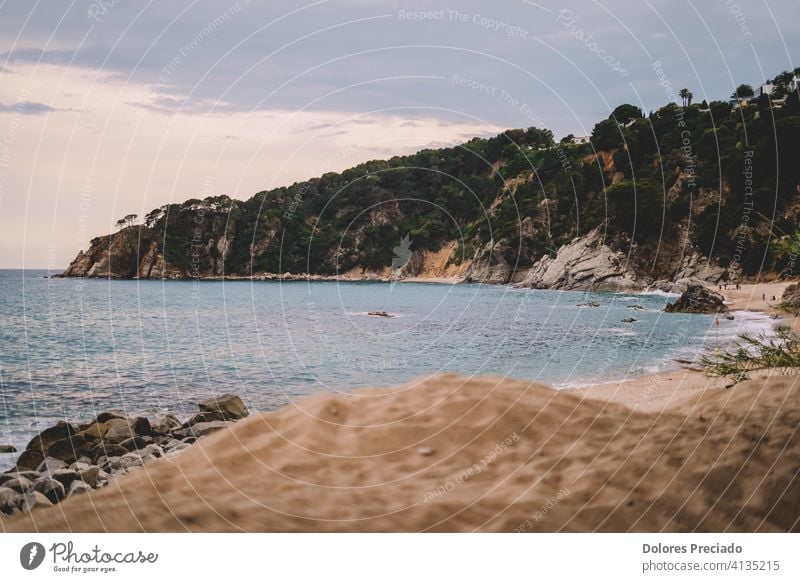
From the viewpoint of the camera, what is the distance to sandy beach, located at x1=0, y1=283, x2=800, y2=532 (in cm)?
583

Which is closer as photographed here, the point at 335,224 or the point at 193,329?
the point at 193,329

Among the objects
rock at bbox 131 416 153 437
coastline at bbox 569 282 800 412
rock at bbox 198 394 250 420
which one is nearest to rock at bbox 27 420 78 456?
rock at bbox 131 416 153 437

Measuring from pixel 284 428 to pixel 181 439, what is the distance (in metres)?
6.88

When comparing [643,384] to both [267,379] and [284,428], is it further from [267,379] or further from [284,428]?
[284,428]

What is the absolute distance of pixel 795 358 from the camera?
8.12 metres

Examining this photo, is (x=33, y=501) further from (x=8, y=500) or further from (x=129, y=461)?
(x=129, y=461)

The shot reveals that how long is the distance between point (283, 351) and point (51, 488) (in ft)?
77.1

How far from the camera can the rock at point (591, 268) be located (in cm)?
8362

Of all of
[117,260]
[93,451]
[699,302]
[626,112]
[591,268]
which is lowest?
[93,451]

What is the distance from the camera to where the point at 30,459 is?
11.4 m

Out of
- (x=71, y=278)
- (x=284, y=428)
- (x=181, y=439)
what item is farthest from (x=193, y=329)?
(x=71, y=278)

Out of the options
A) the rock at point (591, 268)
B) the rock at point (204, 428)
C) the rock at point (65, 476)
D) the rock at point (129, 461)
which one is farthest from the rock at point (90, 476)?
the rock at point (591, 268)

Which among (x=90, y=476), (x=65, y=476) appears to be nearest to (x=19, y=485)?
(x=65, y=476)

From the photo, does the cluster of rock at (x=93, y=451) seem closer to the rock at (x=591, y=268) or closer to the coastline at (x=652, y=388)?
the coastline at (x=652, y=388)
